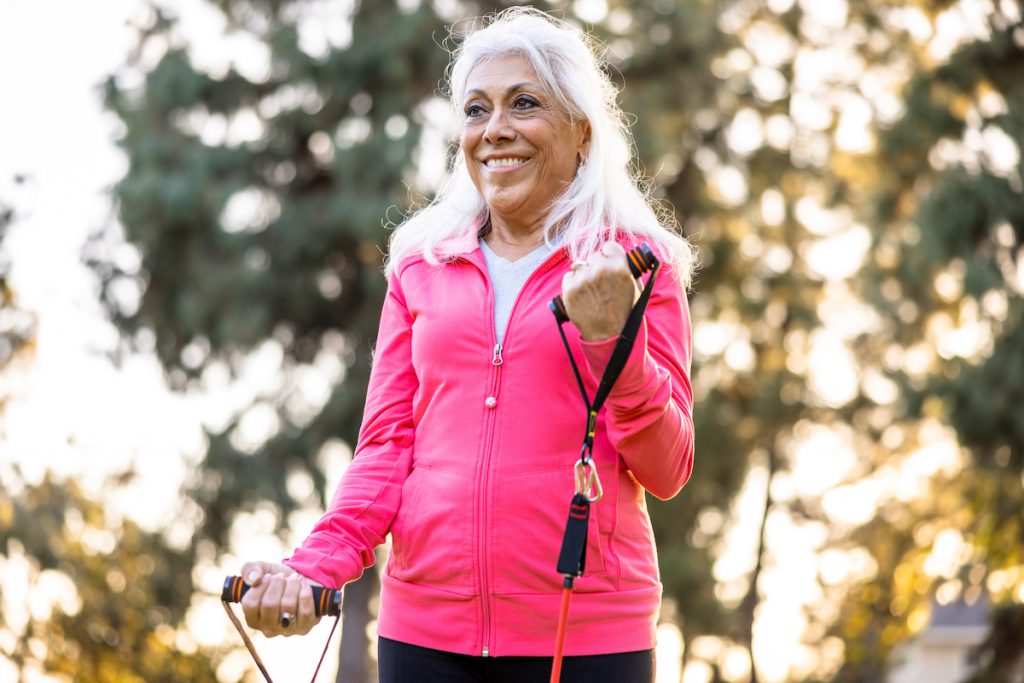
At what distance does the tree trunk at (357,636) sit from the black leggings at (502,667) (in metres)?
10.4

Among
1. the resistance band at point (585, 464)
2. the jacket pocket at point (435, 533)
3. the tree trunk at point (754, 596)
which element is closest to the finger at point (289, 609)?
the jacket pocket at point (435, 533)

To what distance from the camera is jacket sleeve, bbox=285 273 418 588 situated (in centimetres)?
250

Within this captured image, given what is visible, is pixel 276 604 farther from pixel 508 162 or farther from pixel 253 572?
pixel 508 162

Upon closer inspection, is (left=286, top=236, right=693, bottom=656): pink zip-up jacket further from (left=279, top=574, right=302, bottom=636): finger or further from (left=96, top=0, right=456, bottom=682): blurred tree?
(left=96, top=0, right=456, bottom=682): blurred tree

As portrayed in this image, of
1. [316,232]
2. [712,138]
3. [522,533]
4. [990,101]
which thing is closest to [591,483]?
[522,533]

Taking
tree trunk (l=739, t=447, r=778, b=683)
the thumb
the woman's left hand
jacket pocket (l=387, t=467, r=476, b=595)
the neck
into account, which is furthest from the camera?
tree trunk (l=739, t=447, r=778, b=683)

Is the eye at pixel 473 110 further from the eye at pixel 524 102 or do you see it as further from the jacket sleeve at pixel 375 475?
the jacket sleeve at pixel 375 475

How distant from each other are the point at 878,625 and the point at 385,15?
6.80 meters

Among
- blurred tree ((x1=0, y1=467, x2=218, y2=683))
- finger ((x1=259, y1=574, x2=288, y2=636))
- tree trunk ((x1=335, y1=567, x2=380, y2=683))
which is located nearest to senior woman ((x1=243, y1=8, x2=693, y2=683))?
finger ((x1=259, y1=574, x2=288, y2=636))

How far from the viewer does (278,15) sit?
12.8 m

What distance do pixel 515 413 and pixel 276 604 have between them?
1.71 feet

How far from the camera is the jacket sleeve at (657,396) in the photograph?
2283mm

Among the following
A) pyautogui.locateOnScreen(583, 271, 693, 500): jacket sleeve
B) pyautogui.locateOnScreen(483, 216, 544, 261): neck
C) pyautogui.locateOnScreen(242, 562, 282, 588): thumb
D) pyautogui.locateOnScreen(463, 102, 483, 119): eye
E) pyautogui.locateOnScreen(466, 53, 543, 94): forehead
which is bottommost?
pyautogui.locateOnScreen(242, 562, 282, 588): thumb

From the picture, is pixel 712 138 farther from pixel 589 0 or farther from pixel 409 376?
pixel 409 376
